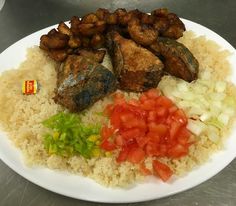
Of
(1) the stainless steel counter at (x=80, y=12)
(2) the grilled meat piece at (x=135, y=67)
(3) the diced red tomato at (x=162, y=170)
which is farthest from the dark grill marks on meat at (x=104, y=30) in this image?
(3) the diced red tomato at (x=162, y=170)

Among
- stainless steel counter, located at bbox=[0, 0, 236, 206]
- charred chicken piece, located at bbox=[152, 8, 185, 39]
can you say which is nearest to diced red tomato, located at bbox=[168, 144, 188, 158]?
charred chicken piece, located at bbox=[152, 8, 185, 39]

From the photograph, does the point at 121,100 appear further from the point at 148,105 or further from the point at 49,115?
the point at 49,115

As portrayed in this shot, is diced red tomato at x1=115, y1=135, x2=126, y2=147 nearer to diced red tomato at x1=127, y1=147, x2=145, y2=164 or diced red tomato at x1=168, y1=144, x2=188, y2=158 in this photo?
diced red tomato at x1=127, y1=147, x2=145, y2=164

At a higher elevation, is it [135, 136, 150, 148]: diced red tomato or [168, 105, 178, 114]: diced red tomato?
[168, 105, 178, 114]: diced red tomato

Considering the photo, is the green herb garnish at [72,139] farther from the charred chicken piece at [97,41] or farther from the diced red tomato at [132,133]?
the charred chicken piece at [97,41]

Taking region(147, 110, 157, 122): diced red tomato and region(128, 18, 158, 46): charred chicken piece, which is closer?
region(147, 110, 157, 122): diced red tomato

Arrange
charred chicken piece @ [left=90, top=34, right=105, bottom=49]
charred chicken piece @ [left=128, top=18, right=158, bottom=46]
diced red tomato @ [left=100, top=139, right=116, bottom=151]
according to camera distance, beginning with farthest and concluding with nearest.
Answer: charred chicken piece @ [left=90, top=34, right=105, bottom=49]
charred chicken piece @ [left=128, top=18, right=158, bottom=46]
diced red tomato @ [left=100, top=139, right=116, bottom=151]

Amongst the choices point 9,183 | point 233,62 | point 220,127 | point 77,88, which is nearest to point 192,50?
point 233,62
